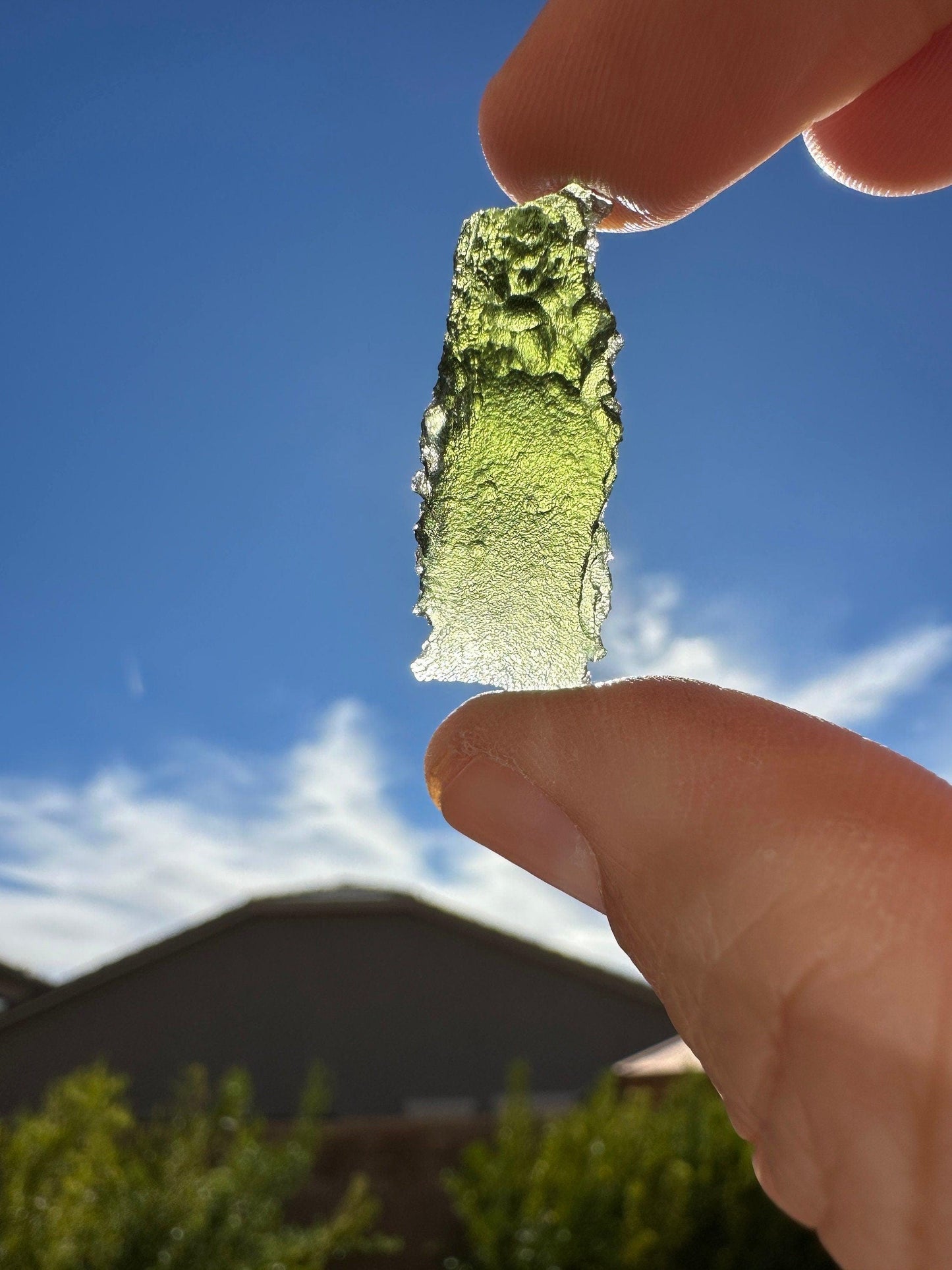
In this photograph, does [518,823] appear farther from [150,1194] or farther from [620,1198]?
[620,1198]

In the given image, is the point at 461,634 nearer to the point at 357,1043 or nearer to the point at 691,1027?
the point at 691,1027

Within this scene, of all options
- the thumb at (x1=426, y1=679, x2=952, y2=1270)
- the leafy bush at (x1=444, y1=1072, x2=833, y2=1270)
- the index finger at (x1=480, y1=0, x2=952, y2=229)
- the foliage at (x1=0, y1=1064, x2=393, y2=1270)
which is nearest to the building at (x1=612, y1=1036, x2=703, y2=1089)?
the leafy bush at (x1=444, y1=1072, x2=833, y2=1270)

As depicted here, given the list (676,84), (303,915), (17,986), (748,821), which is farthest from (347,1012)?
(676,84)

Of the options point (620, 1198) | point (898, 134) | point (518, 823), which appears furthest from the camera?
point (620, 1198)

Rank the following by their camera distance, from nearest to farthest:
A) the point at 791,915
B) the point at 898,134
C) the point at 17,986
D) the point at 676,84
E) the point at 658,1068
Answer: the point at 791,915, the point at 676,84, the point at 898,134, the point at 658,1068, the point at 17,986

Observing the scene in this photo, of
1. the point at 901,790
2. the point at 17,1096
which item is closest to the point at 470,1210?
the point at 901,790

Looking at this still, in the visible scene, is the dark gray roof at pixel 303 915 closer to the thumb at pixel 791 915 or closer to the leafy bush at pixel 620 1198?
the leafy bush at pixel 620 1198
